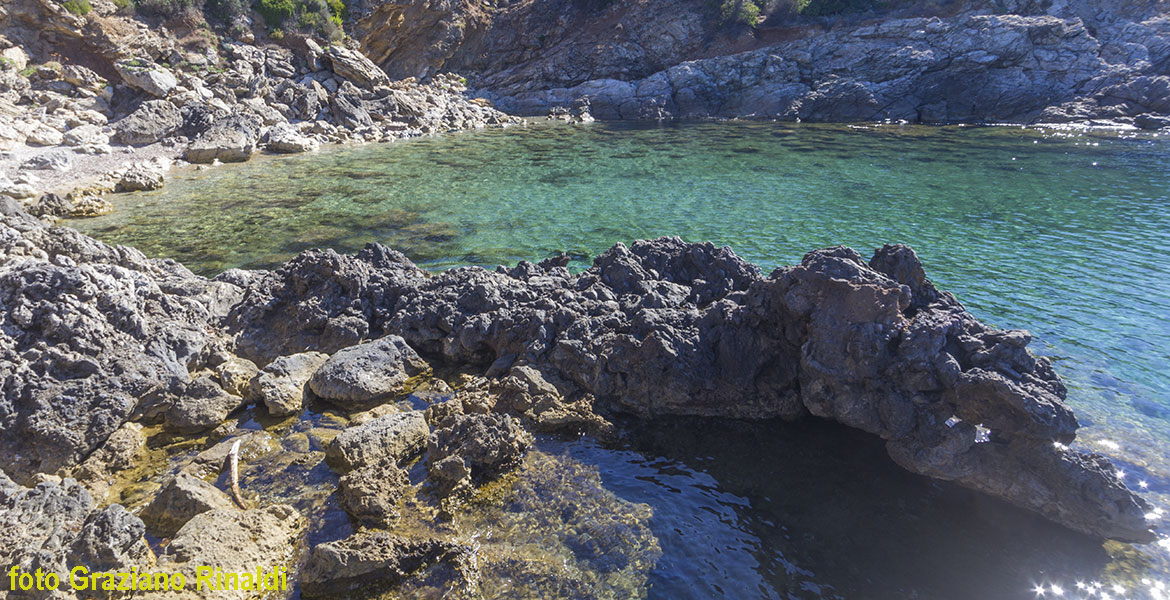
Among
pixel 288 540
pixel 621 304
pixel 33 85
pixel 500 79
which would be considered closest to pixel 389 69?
pixel 500 79

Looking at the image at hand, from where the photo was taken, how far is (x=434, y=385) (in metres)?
11.1

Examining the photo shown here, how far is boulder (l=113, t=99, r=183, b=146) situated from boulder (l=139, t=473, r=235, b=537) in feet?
107

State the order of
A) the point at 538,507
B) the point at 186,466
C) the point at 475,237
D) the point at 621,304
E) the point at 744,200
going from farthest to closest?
the point at 744,200 < the point at 475,237 < the point at 621,304 < the point at 186,466 < the point at 538,507

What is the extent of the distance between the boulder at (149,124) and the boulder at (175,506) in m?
32.6

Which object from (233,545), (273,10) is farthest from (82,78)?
(233,545)

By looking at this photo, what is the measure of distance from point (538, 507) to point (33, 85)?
1668 inches

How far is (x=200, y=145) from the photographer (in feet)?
109

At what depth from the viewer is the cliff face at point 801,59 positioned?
4675 cm

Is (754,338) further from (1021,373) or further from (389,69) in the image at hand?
(389,69)

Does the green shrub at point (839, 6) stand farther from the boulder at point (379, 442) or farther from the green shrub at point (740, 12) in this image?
the boulder at point (379, 442)

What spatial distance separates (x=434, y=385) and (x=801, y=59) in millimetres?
54949

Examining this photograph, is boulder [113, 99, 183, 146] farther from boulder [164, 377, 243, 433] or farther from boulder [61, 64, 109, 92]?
boulder [164, 377, 243, 433]

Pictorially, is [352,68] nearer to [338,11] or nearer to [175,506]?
[338,11]

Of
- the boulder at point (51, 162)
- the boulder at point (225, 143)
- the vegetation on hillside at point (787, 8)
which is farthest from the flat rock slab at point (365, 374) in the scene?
the vegetation on hillside at point (787, 8)
